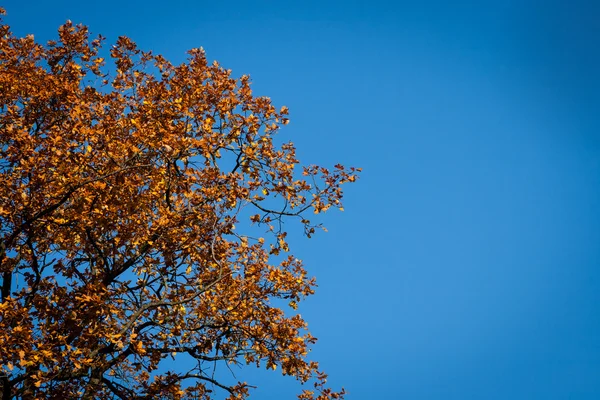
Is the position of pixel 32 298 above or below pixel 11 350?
above

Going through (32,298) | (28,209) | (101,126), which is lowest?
(32,298)

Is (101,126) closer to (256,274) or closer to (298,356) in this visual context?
(256,274)

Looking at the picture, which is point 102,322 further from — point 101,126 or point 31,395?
point 101,126

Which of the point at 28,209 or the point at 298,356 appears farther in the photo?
the point at 298,356

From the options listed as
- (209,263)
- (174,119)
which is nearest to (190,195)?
(209,263)

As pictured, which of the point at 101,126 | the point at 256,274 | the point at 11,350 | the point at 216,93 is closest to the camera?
the point at 11,350

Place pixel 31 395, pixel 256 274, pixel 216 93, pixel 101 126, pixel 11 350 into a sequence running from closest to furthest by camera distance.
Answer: pixel 11 350, pixel 31 395, pixel 101 126, pixel 256 274, pixel 216 93

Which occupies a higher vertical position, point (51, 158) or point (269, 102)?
point (269, 102)

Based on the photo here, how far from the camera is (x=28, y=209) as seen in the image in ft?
36.3

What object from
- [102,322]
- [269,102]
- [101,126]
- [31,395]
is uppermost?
[269,102]

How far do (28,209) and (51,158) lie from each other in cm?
111

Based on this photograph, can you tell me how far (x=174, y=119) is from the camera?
524 inches

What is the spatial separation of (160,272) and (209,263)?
964mm

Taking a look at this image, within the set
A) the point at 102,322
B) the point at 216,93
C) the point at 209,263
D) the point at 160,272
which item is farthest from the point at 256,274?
the point at 216,93
